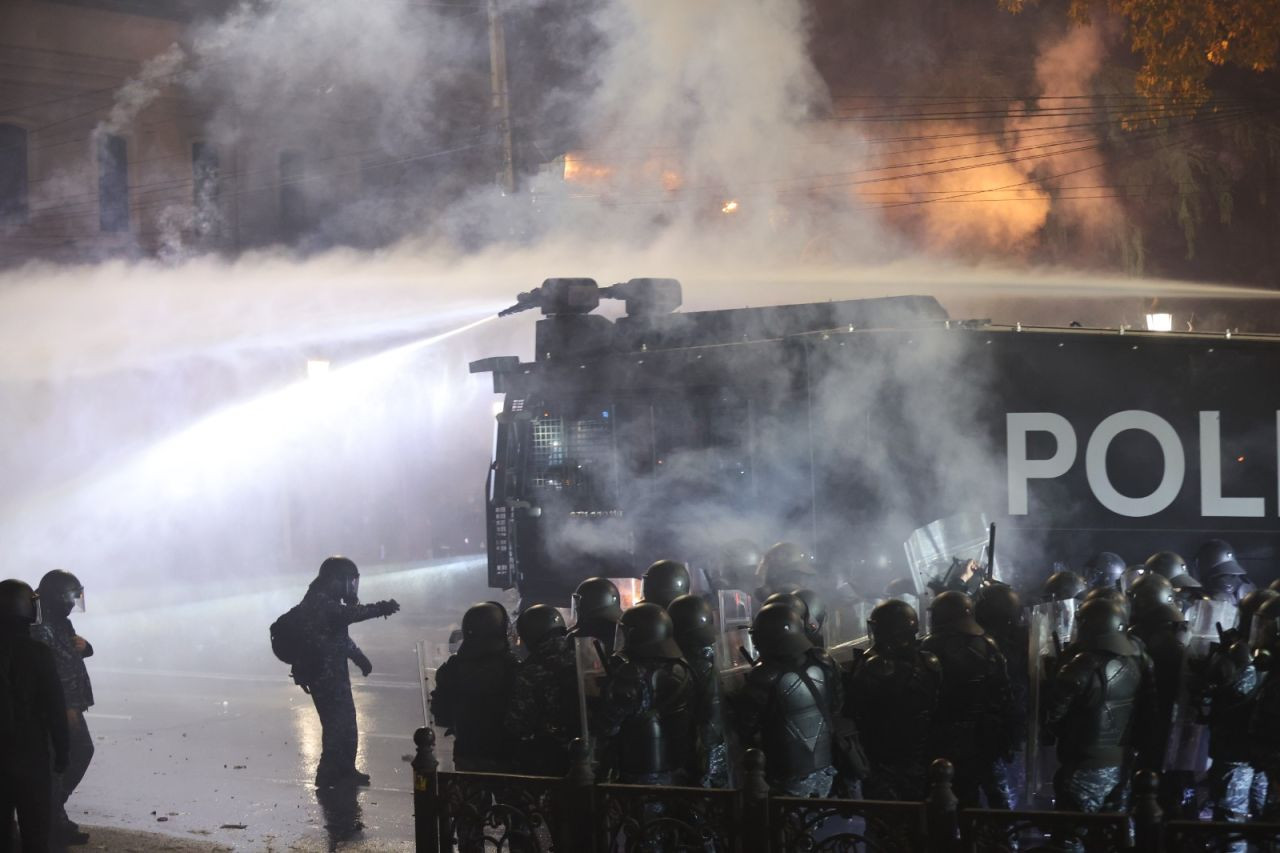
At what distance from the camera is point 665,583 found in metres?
8.06

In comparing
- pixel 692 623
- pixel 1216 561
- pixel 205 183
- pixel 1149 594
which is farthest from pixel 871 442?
pixel 205 183

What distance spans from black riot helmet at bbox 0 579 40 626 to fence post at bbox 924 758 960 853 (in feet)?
15.3

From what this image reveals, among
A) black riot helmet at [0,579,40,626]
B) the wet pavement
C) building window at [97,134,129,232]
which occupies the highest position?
building window at [97,134,129,232]

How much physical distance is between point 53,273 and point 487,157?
7.30 metres

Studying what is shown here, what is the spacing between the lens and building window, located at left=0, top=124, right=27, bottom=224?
2291cm

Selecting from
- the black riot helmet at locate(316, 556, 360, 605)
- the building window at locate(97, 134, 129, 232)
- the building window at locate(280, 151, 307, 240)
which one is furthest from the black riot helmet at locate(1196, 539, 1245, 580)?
the building window at locate(280, 151, 307, 240)

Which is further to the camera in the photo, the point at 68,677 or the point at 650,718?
the point at 68,677

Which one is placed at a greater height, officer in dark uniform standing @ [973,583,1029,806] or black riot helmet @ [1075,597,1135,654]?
black riot helmet @ [1075,597,1135,654]

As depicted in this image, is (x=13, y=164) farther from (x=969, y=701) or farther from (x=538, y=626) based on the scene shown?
(x=969, y=701)

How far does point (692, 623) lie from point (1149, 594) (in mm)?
2601

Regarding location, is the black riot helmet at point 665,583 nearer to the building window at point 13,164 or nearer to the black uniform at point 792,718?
the black uniform at point 792,718

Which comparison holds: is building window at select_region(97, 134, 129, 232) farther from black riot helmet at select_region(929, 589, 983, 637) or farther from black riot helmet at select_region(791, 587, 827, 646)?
black riot helmet at select_region(929, 589, 983, 637)

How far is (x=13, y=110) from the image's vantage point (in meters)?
23.1

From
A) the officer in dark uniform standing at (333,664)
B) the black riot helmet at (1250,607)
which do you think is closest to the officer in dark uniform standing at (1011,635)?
the black riot helmet at (1250,607)
